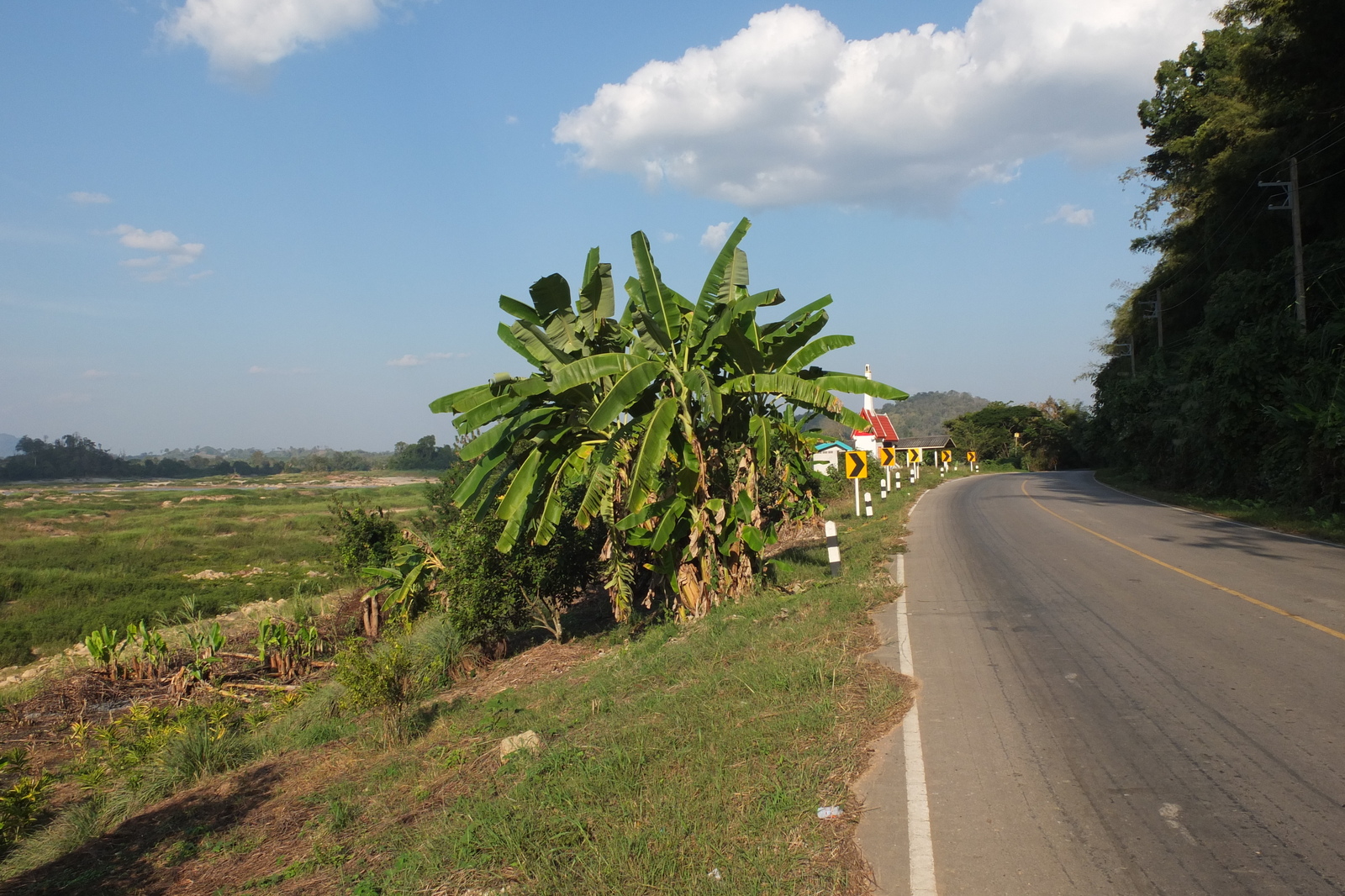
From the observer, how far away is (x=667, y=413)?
10039 millimetres

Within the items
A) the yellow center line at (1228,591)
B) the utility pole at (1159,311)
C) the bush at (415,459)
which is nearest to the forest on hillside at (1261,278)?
the utility pole at (1159,311)

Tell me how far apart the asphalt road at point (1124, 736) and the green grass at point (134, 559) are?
18959 millimetres

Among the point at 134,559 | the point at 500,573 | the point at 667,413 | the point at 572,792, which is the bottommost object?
the point at 134,559

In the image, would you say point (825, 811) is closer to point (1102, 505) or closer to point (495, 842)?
point (495, 842)

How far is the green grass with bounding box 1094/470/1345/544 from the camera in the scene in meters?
15.8

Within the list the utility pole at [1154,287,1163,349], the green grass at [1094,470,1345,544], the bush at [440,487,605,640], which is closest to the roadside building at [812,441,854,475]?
the green grass at [1094,470,1345,544]

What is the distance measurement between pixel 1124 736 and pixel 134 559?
1755 inches

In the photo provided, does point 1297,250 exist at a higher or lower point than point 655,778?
higher

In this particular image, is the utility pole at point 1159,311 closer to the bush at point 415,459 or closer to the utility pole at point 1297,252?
the utility pole at point 1297,252

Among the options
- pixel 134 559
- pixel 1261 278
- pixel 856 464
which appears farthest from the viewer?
pixel 134 559

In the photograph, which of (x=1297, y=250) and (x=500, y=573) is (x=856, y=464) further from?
(x=1297, y=250)

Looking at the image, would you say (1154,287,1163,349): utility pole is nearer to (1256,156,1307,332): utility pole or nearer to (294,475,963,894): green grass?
(1256,156,1307,332): utility pole

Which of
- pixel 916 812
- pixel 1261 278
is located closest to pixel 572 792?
pixel 916 812

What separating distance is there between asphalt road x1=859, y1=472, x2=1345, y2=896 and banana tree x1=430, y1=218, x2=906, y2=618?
260 centimetres
